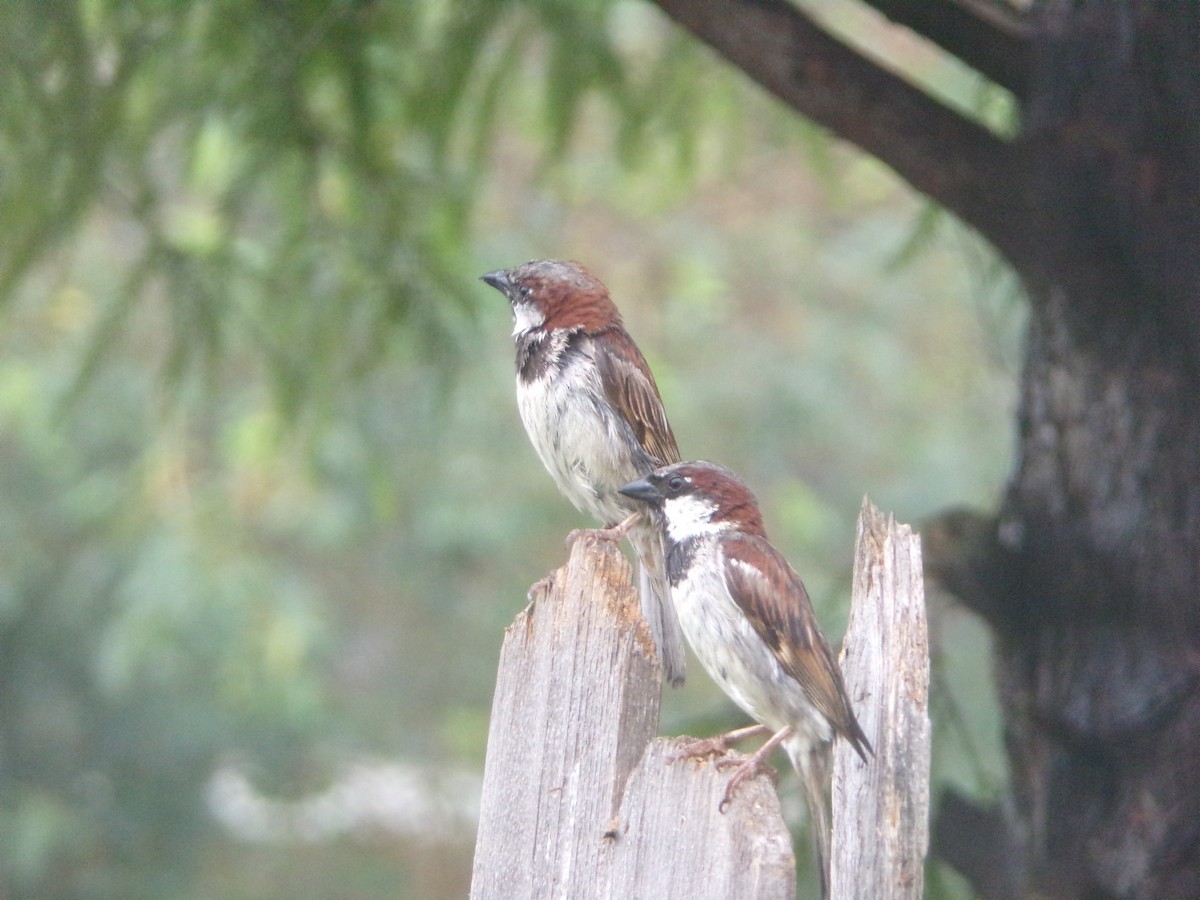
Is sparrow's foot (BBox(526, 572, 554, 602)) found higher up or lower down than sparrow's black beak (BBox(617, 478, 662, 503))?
lower down

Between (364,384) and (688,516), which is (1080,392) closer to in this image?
(688,516)

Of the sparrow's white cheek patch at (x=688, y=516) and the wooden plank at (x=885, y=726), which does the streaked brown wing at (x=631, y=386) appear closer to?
the sparrow's white cheek patch at (x=688, y=516)

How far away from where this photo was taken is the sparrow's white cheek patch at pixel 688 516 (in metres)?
2.64

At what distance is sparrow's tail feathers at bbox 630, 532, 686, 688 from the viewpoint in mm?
2754

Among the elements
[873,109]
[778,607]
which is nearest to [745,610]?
[778,607]

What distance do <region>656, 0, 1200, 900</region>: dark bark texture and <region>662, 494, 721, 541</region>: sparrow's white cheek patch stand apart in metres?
0.74

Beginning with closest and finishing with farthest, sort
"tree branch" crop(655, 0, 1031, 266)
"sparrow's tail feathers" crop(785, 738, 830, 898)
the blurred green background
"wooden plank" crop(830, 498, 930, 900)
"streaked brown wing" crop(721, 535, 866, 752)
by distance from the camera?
"wooden plank" crop(830, 498, 930, 900)
"streaked brown wing" crop(721, 535, 866, 752)
"sparrow's tail feathers" crop(785, 738, 830, 898)
"tree branch" crop(655, 0, 1031, 266)
the blurred green background

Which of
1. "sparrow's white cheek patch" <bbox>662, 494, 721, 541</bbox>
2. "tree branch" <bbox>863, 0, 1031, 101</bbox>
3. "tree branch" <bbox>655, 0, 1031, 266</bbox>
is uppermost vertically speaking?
"tree branch" <bbox>863, 0, 1031, 101</bbox>

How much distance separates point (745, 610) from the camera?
2.52 m

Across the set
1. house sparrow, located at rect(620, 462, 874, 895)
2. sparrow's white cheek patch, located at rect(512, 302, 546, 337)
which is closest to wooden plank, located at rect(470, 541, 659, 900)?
house sparrow, located at rect(620, 462, 874, 895)

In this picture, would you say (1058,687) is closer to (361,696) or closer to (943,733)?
(943,733)

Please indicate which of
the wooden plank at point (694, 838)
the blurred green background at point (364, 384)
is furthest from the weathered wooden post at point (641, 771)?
the blurred green background at point (364, 384)

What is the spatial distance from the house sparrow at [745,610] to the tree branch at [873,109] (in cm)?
90

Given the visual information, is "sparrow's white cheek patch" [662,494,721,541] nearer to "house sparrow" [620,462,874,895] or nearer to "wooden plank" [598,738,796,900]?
"house sparrow" [620,462,874,895]
